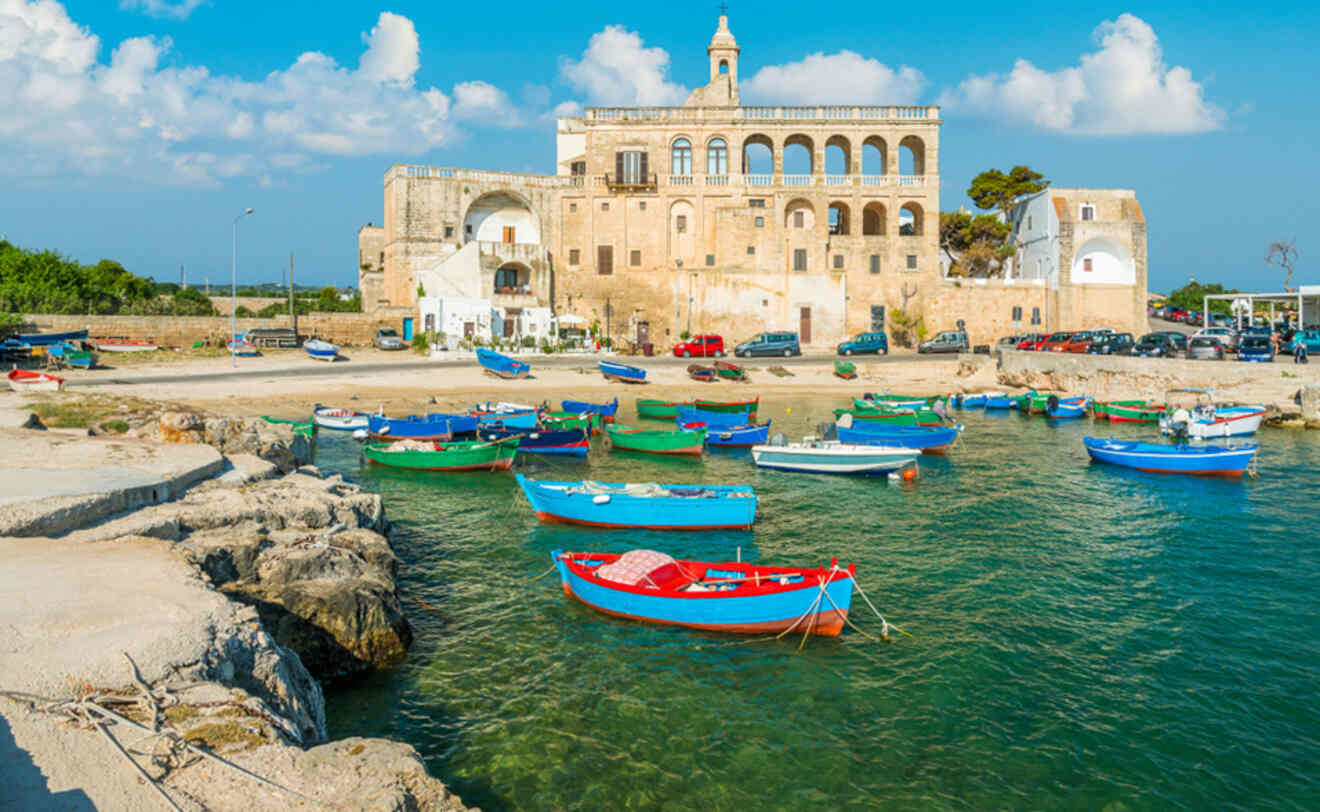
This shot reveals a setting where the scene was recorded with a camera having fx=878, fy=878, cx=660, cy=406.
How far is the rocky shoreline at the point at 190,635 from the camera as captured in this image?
6883mm

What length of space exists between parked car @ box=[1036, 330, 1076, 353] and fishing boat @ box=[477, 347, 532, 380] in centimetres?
2895

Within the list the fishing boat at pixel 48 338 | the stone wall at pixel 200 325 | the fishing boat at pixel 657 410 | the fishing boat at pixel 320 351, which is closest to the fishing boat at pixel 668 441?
the fishing boat at pixel 657 410

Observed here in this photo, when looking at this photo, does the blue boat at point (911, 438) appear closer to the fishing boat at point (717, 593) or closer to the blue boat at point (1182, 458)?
the blue boat at point (1182, 458)

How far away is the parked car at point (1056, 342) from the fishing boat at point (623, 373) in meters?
23.0

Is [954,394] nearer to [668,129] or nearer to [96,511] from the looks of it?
[668,129]

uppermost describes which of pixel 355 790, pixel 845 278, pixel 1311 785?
pixel 845 278

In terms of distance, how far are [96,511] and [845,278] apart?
5082 centimetres

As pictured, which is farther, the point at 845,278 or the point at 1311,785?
the point at 845,278

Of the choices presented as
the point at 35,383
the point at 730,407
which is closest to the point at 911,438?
the point at 730,407

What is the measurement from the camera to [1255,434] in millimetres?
34500

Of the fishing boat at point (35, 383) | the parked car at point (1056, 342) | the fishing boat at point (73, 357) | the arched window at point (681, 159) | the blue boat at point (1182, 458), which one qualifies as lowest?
the blue boat at point (1182, 458)

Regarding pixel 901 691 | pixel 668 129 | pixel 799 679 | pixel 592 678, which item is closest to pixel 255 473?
pixel 592 678

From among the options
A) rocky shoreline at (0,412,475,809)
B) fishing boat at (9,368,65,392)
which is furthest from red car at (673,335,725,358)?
rocky shoreline at (0,412,475,809)

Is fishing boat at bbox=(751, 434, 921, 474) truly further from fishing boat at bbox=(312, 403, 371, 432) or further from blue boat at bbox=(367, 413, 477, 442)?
fishing boat at bbox=(312, 403, 371, 432)
